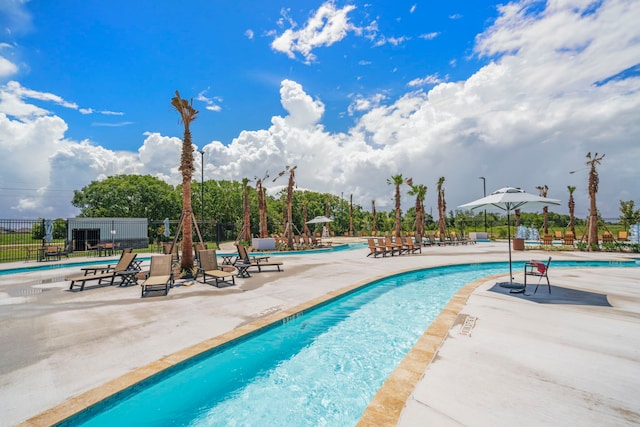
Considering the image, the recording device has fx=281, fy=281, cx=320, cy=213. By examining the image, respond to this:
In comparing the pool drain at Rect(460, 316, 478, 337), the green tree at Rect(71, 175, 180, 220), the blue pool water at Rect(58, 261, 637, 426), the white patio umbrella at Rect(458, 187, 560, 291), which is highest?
the green tree at Rect(71, 175, 180, 220)

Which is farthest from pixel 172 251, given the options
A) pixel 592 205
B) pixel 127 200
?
Result: pixel 127 200

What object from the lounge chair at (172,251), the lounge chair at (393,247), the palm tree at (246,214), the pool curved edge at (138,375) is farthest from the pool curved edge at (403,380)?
the palm tree at (246,214)

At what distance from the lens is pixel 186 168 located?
33.2ft

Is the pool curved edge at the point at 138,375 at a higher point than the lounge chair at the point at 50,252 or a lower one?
lower

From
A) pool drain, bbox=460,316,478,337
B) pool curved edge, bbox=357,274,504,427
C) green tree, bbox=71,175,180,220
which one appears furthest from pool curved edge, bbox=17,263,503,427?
green tree, bbox=71,175,180,220

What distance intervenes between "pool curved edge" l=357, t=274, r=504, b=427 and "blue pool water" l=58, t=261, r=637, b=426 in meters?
0.50

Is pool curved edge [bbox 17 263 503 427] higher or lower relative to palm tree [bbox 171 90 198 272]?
lower

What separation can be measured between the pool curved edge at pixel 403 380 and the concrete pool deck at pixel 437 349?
0.05 feet

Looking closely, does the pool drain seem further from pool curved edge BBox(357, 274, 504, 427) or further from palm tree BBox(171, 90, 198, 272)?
palm tree BBox(171, 90, 198, 272)

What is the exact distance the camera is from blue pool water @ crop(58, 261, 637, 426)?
9.75 ft

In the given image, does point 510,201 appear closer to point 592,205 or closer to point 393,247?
point 393,247

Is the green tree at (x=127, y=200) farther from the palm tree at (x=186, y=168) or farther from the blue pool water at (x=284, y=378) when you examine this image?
the blue pool water at (x=284, y=378)

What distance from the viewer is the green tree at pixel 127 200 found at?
35.8 metres

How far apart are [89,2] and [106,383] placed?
12.4 metres
